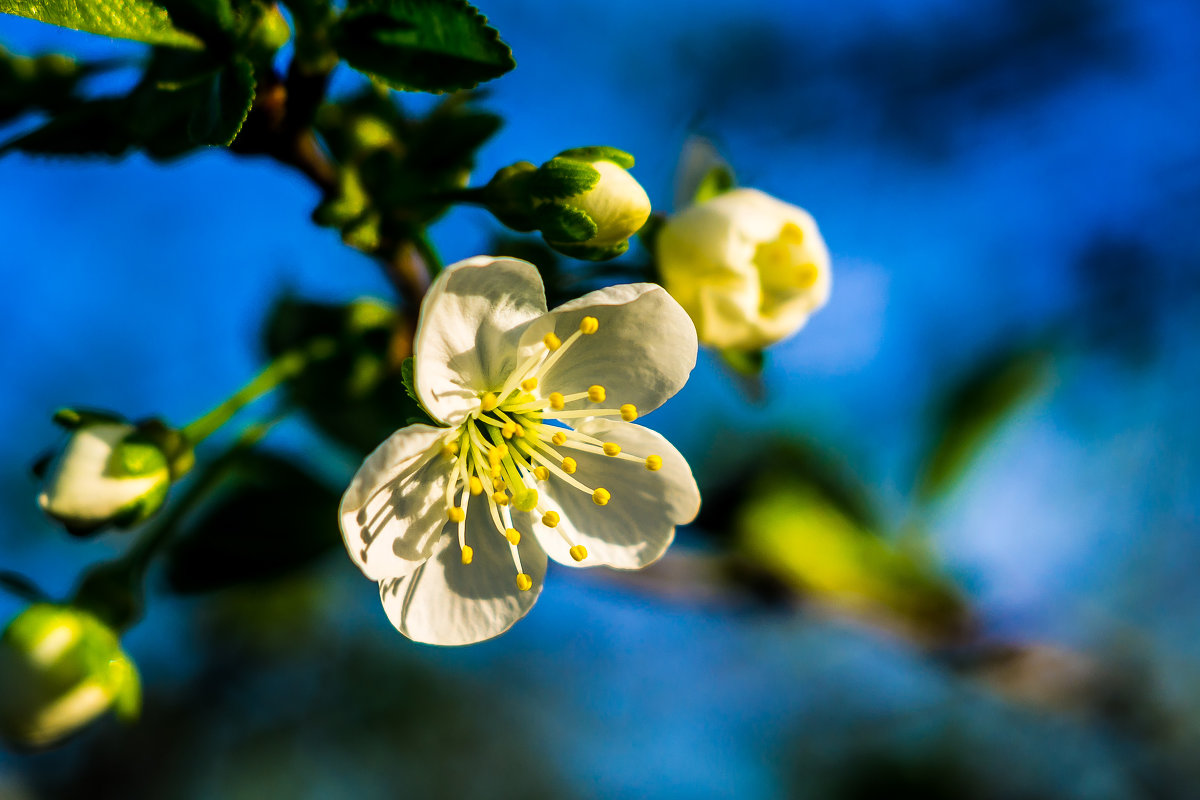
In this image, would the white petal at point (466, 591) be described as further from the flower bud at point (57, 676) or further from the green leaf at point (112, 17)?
the green leaf at point (112, 17)

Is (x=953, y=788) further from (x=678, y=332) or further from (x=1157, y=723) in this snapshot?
(x=678, y=332)

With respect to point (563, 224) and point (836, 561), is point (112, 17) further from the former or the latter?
point (836, 561)

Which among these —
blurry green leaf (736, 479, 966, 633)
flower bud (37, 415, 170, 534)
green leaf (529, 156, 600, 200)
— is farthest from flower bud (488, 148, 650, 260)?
blurry green leaf (736, 479, 966, 633)

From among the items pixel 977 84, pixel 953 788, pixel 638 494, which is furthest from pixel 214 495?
pixel 977 84

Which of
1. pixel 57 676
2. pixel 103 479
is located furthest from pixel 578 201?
pixel 57 676

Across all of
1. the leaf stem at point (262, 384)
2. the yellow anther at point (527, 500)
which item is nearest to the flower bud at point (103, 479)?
the leaf stem at point (262, 384)
